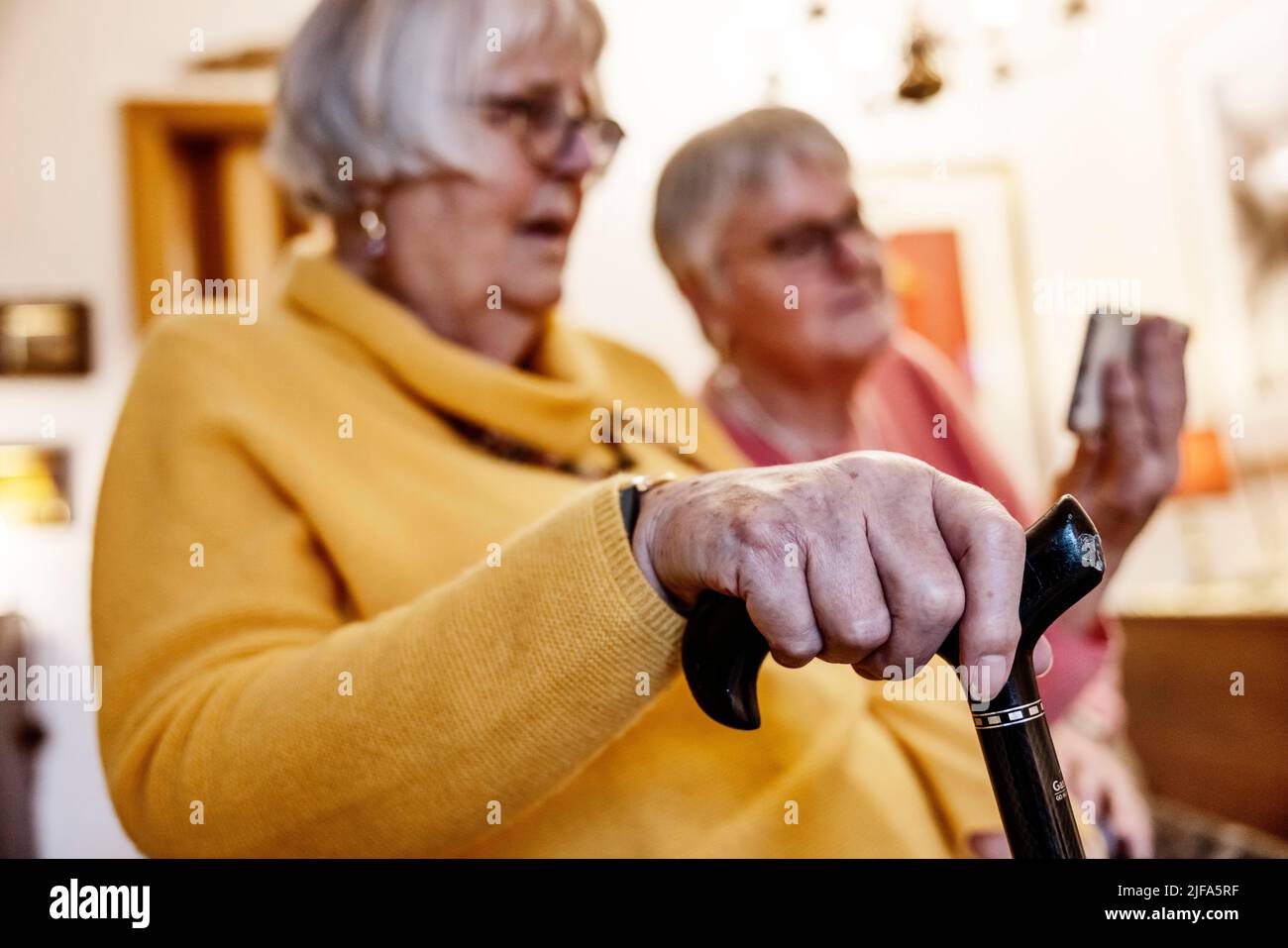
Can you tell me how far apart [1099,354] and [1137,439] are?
0.17ft

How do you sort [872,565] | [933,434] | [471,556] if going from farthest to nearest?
[933,434] < [471,556] < [872,565]

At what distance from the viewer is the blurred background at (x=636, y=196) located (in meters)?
0.56

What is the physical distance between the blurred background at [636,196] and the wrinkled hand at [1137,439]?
30 millimetres

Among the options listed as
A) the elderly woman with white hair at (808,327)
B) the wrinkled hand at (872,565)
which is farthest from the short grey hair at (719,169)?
the wrinkled hand at (872,565)

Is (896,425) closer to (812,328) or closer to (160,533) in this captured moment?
(812,328)

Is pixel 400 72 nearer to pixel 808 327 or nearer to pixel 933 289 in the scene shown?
pixel 808 327

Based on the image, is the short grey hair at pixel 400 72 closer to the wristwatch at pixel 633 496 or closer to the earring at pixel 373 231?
the earring at pixel 373 231

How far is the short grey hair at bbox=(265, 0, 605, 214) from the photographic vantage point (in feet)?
1.69

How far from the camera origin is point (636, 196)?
0.55 m

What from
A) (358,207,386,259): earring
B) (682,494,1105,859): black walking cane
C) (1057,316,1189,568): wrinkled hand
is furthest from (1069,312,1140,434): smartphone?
(358,207,386,259): earring

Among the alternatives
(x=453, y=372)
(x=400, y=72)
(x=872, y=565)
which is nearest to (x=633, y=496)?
(x=872, y=565)

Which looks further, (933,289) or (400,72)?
(933,289)

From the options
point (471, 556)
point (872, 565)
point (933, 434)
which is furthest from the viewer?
point (933, 434)

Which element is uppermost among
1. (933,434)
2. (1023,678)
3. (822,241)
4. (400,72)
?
(400,72)
